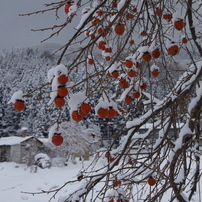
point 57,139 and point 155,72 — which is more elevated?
point 155,72

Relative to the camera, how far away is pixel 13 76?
3916 cm

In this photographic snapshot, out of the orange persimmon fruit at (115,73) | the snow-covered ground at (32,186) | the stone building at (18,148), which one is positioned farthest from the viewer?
the stone building at (18,148)

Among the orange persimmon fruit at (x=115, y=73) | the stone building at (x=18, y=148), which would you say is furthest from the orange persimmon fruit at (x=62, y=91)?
the stone building at (x=18, y=148)

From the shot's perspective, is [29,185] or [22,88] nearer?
[29,185]

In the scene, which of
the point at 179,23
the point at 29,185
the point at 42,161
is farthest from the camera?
the point at 42,161

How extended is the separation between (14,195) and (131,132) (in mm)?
10185

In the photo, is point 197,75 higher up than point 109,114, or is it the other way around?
point 197,75

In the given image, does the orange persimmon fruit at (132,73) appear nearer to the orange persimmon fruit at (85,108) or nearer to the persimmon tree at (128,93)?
the persimmon tree at (128,93)

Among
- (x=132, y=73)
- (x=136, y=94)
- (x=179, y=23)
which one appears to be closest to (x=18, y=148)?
(x=136, y=94)

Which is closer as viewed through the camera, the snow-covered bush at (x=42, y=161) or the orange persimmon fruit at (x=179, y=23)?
the orange persimmon fruit at (x=179, y=23)

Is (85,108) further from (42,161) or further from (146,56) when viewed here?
(42,161)

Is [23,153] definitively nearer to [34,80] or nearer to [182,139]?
[34,80]

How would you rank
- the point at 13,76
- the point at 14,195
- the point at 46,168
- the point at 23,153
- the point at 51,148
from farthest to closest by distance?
the point at 13,76, the point at 23,153, the point at 51,148, the point at 46,168, the point at 14,195

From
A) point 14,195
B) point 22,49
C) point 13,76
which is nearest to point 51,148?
point 14,195
